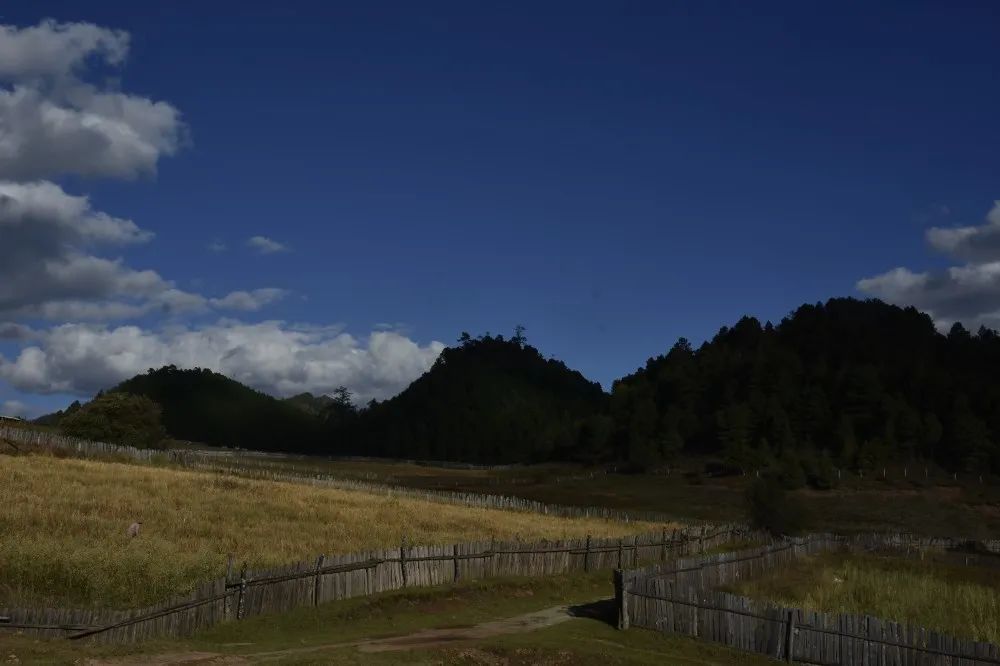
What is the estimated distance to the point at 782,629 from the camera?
2136 centimetres

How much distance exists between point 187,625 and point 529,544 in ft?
46.0

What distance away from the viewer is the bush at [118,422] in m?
91.6

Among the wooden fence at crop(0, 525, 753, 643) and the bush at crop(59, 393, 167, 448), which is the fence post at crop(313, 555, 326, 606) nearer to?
the wooden fence at crop(0, 525, 753, 643)

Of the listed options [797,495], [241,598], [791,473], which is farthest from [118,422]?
[241,598]

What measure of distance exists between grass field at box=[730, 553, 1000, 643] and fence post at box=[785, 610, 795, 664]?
6845 mm

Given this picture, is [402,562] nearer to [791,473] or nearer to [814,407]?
[791,473]

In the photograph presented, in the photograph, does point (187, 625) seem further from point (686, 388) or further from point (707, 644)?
point (686, 388)

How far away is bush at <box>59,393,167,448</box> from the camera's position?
91.6 m

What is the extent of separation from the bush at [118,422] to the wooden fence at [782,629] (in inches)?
3090

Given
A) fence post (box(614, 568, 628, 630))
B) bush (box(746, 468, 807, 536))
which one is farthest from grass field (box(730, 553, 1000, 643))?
bush (box(746, 468, 807, 536))

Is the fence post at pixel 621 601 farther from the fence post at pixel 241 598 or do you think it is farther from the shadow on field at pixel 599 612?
the fence post at pixel 241 598

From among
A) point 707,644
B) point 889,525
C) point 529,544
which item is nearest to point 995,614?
point 707,644

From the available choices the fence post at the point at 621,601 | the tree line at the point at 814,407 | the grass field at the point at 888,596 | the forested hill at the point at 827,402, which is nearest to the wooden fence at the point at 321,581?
the grass field at the point at 888,596

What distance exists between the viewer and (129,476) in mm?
46656
